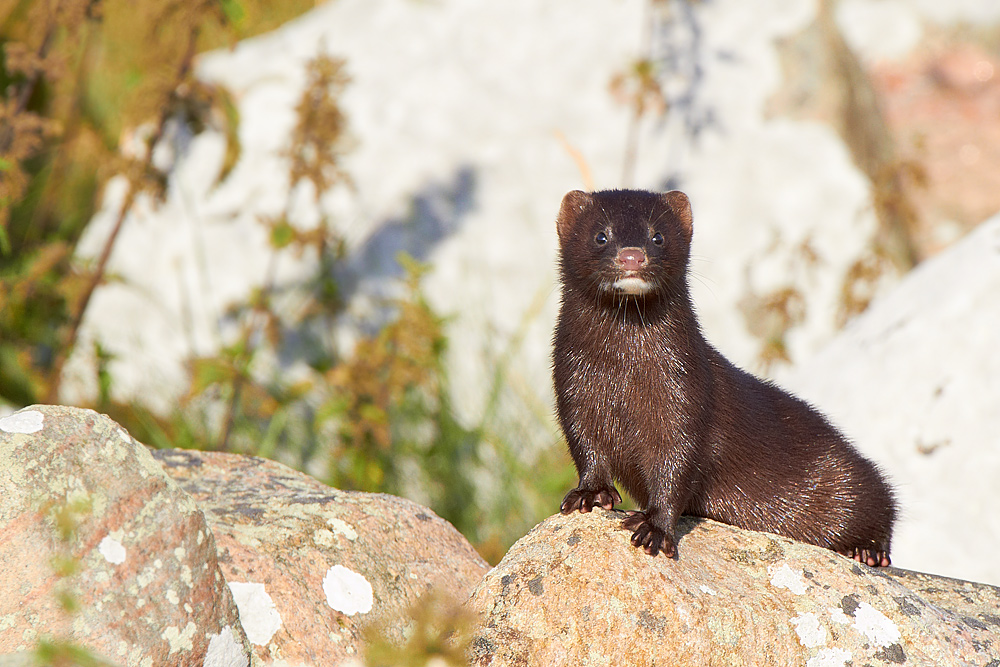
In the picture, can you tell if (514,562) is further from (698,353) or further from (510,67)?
(510,67)

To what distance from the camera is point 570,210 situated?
4160mm

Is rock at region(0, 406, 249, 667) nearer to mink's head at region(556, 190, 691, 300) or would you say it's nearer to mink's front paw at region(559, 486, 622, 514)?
mink's front paw at region(559, 486, 622, 514)

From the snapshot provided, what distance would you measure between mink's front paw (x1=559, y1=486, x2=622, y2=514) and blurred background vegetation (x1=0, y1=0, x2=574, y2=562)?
1.78 metres

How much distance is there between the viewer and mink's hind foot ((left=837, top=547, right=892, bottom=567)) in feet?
14.3

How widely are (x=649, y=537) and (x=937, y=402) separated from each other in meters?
2.66

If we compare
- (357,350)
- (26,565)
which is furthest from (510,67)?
(26,565)

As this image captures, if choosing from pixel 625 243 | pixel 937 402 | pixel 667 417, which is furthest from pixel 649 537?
pixel 937 402

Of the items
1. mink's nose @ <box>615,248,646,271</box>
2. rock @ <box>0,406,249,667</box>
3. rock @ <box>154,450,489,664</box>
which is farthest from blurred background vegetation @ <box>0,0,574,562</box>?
rock @ <box>0,406,249,667</box>

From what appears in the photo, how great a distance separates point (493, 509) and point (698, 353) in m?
3.07

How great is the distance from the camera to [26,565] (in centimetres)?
281

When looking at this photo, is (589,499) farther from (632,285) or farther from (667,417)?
(632,285)

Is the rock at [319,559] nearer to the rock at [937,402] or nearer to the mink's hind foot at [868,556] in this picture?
the mink's hind foot at [868,556]

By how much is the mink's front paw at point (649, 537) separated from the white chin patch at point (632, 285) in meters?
0.84

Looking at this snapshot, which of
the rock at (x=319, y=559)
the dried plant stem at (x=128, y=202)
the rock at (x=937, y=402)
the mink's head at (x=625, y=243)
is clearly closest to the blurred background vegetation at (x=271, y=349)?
the dried plant stem at (x=128, y=202)
